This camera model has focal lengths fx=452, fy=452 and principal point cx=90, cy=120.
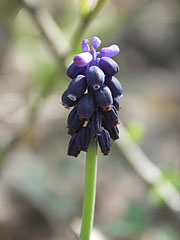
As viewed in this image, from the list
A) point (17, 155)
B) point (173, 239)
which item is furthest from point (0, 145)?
point (173, 239)

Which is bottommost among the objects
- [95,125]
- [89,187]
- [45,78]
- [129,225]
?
[89,187]

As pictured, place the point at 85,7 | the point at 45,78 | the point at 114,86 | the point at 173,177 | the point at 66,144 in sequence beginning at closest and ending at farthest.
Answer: the point at 114,86 < the point at 85,7 < the point at 173,177 < the point at 45,78 < the point at 66,144

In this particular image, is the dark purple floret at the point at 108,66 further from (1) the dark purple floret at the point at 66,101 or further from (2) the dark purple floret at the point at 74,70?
(1) the dark purple floret at the point at 66,101

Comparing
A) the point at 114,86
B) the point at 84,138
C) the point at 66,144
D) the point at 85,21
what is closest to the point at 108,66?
the point at 114,86

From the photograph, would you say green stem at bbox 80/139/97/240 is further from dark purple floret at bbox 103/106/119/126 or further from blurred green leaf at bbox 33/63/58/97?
blurred green leaf at bbox 33/63/58/97

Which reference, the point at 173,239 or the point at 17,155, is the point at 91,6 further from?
the point at 17,155

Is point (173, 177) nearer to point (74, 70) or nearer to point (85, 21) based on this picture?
point (85, 21)

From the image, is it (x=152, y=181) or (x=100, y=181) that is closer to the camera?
(x=152, y=181)
